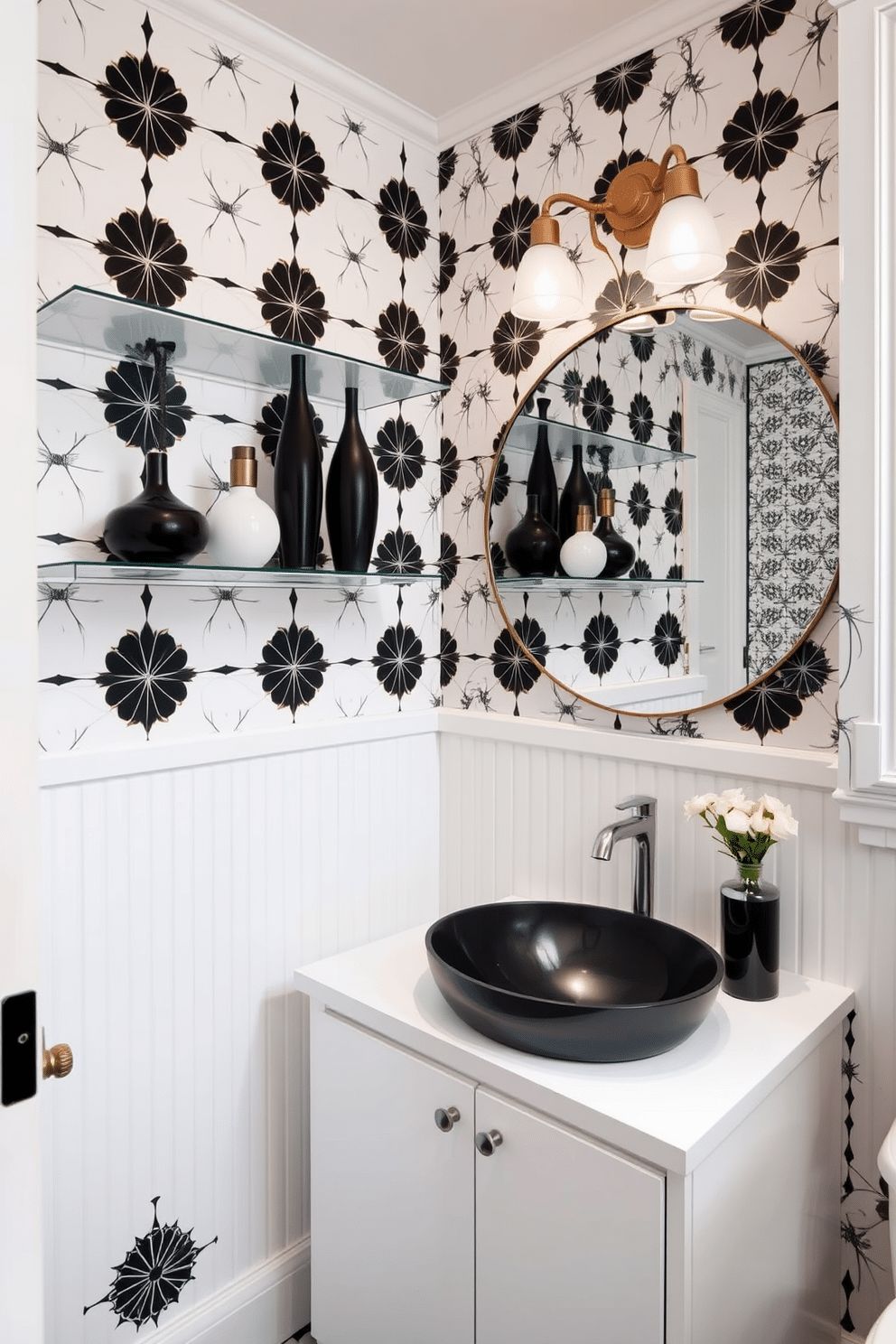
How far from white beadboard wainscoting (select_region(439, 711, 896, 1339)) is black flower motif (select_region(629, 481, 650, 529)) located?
16.2 inches

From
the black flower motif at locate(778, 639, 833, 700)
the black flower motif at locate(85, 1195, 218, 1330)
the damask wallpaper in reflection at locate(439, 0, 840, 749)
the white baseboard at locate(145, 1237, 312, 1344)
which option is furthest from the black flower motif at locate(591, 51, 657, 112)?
the white baseboard at locate(145, 1237, 312, 1344)

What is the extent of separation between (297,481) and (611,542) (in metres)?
0.61

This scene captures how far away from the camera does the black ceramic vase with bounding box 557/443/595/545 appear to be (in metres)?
1.75

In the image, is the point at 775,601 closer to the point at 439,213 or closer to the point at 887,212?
the point at 887,212

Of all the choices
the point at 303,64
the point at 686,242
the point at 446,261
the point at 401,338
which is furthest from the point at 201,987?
the point at 303,64

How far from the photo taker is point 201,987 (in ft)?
5.25

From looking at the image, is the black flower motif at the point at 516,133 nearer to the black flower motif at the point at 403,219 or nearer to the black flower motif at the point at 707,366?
the black flower motif at the point at 403,219

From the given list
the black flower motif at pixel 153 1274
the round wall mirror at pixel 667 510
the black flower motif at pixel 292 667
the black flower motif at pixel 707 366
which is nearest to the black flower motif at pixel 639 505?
the round wall mirror at pixel 667 510

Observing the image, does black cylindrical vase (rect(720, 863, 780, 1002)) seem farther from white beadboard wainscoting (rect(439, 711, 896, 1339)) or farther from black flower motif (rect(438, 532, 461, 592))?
black flower motif (rect(438, 532, 461, 592))

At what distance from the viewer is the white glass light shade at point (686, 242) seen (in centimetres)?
143

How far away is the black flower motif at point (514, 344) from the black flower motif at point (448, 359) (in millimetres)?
117

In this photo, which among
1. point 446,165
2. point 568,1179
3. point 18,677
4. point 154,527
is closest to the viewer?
point 18,677

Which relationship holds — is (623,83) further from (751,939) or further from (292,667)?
(751,939)

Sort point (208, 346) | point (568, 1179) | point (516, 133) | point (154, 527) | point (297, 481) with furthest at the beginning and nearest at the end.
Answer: point (516, 133), point (297, 481), point (208, 346), point (154, 527), point (568, 1179)
